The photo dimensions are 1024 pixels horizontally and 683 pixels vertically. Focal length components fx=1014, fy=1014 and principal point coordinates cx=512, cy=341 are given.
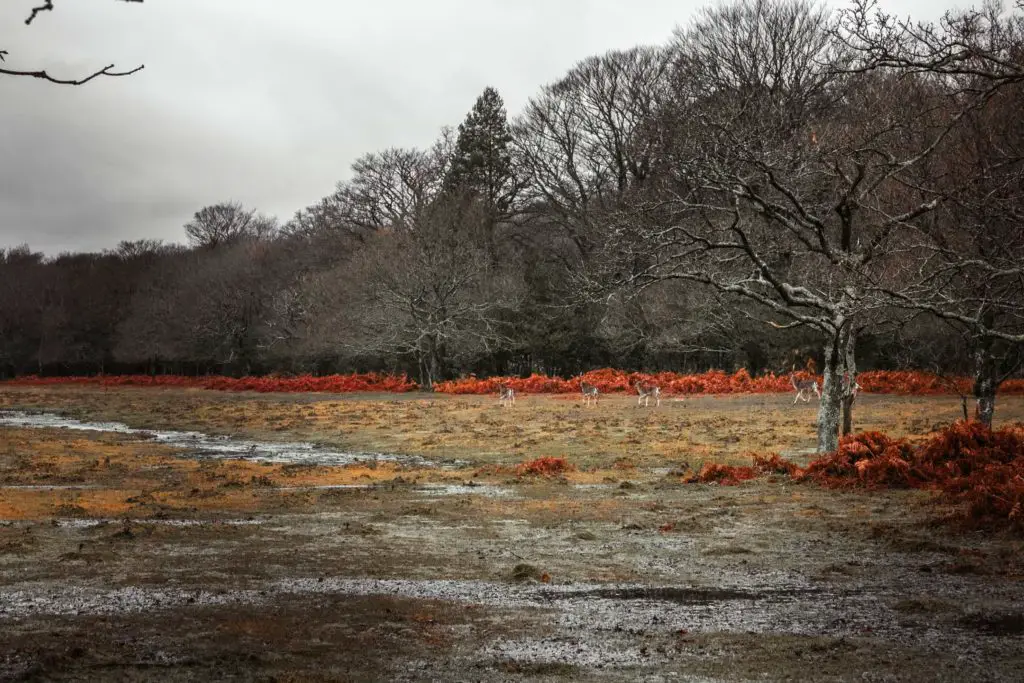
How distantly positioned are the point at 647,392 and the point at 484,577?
93.1 feet

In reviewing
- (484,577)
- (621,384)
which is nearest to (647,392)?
(621,384)

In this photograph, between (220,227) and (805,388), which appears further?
(220,227)

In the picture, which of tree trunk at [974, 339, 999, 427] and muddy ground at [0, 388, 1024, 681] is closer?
muddy ground at [0, 388, 1024, 681]

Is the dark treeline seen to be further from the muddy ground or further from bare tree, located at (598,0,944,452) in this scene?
the muddy ground

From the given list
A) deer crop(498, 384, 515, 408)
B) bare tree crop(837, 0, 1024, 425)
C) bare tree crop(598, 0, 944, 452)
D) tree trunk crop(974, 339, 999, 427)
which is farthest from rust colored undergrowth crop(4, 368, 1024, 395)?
bare tree crop(837, 0, 1024, 425)

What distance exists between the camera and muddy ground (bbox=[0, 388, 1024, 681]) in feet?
19.7

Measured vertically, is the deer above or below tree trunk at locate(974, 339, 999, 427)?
below

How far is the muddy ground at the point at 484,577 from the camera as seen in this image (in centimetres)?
600

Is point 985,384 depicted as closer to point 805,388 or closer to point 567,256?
point 805,388

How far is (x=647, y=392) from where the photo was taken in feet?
120

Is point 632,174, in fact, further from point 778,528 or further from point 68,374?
point 68,374

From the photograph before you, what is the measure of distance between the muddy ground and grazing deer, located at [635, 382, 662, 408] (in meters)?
14.3

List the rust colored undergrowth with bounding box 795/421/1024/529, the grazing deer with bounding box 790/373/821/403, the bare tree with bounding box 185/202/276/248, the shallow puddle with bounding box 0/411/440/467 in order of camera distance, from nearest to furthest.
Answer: the rust colored undergrowth with bounding box 795/421/1024/529
the shallow puddle with bounding box 0/411/440/467
the grazing deer with bounding box 790/373/821/403
the bare tree with bounding box 185/202/276/248

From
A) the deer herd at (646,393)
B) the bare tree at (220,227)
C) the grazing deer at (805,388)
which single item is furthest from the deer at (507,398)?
the bare tree at (220,227)
